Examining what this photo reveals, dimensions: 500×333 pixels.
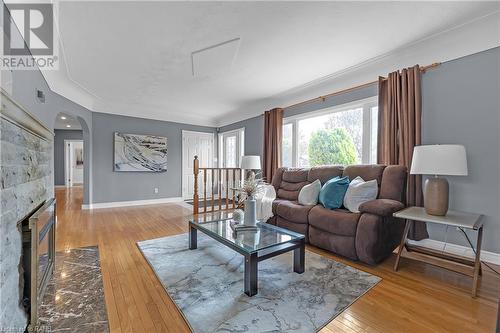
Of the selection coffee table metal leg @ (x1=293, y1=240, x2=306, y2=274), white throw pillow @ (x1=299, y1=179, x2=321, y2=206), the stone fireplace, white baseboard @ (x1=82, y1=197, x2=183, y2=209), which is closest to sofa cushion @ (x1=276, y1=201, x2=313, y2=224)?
white throw pillow @ (x1=299, y1=179, x2=321, y2=206)

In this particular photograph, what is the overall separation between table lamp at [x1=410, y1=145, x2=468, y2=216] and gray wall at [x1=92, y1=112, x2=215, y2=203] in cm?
559

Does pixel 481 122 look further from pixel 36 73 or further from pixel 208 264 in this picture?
pixel 36 73

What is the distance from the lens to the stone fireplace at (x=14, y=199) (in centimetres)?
107

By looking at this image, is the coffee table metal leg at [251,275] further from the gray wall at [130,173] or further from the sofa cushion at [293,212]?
the gray wall at [130,173]

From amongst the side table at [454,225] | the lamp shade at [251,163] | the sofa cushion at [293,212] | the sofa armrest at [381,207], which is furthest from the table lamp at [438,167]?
the lamp shade at [251,163]

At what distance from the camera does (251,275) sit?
1.78 m

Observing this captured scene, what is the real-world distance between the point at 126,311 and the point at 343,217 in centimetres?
217

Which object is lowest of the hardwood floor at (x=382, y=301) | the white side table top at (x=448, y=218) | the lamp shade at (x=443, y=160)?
the hardwood floor at (x=382, y=301)

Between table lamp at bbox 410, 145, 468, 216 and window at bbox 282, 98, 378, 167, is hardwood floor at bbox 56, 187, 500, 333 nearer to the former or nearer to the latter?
table lamp at bbox 410, 145, 468, 216

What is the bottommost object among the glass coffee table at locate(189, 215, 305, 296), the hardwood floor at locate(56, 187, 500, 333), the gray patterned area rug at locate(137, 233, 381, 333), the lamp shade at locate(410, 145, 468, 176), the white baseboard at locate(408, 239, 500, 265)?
the hardwood floor at locate(56, 187, 500, 333)

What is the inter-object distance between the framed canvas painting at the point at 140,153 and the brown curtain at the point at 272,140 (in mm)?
2912

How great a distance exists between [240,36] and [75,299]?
2911mm

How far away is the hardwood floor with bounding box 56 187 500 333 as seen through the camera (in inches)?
58.2

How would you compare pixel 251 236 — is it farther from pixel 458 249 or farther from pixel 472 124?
pixel 472 124
